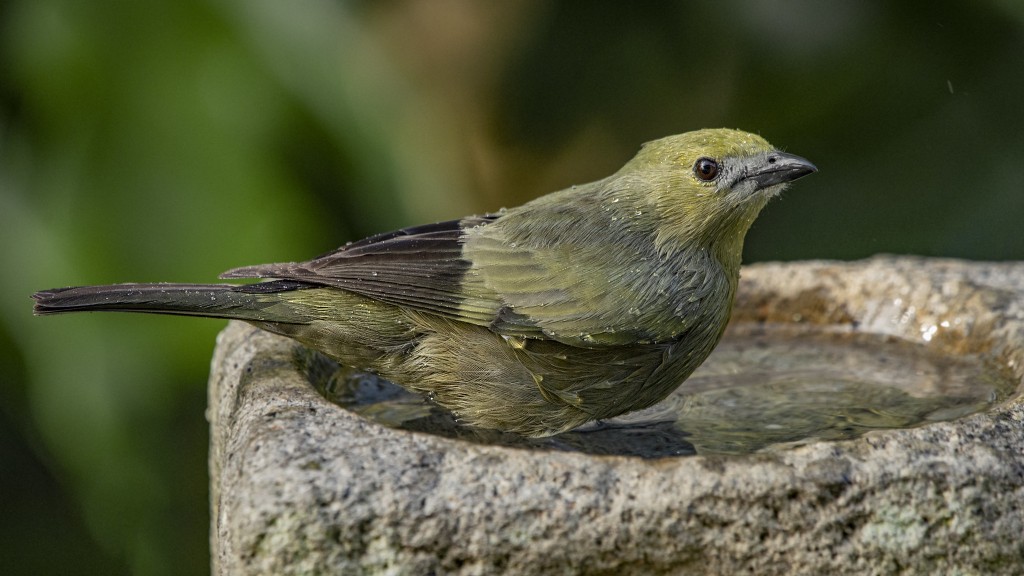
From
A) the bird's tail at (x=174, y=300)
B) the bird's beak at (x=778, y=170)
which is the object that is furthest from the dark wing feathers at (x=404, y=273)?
the bird's beak at (x=778, y=170)

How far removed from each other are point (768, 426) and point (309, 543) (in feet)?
5.50

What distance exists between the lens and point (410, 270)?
368 cm

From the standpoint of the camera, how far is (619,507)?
8.71 feet

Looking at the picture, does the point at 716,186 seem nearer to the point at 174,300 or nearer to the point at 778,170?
the point at 778,170

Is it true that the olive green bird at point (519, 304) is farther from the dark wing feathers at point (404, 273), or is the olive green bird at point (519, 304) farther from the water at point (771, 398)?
the water at point (771, 398)

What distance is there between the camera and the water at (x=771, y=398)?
3668mm

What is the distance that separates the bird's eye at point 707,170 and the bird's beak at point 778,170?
0.34ft

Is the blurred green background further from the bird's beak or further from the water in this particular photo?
the bird's beak

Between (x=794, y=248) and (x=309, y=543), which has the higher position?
(x=794, y=248)

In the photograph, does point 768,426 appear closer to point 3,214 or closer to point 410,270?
point 410,270

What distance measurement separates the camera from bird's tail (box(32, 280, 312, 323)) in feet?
11.4

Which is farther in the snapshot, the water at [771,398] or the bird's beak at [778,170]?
the bird's beak at [778,170]

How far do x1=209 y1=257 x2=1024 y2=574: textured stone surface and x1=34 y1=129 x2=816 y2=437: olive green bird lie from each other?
75 cm

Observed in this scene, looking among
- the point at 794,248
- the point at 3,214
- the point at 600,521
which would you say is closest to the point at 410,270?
the point at 600,521
